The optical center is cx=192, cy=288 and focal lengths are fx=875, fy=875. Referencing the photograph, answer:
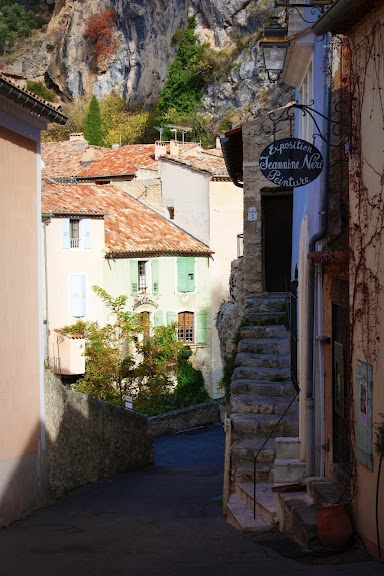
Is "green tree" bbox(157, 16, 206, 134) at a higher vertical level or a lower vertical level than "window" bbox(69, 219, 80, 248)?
higher

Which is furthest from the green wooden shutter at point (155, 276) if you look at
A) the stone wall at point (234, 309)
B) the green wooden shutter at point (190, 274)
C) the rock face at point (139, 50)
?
the rock face at point (139, 50)

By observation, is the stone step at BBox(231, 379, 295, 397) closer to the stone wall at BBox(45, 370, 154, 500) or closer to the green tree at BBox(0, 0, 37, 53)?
the stone wall at BBox(45, 370, 154, 500)

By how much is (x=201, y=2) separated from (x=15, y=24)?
3127 centimetres

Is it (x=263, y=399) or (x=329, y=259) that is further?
(x=263, y=399)

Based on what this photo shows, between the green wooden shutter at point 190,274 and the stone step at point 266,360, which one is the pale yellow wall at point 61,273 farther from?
the stone step at point 266,360

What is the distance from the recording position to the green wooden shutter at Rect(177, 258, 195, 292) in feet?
128

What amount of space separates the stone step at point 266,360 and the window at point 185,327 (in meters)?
22.5

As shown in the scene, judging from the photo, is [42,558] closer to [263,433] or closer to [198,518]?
[198,518]

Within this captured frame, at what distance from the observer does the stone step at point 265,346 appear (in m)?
17.2

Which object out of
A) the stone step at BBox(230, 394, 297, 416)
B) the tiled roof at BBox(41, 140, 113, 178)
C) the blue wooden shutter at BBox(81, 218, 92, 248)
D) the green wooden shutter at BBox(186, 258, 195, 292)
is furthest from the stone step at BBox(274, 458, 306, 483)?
the tiled roof at BBox(41, 140, 113, 178)

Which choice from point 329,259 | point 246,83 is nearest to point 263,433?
point 329,259

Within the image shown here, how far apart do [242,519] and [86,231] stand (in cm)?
2473

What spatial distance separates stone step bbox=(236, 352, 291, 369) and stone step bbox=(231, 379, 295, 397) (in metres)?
0.83

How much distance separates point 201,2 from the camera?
213 ft
